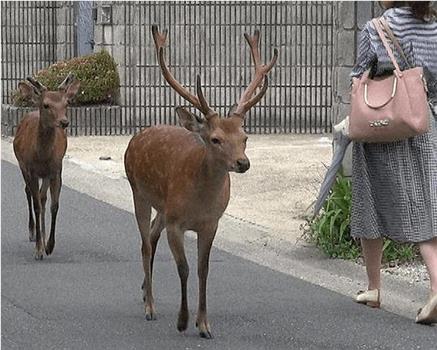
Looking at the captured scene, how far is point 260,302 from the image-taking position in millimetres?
9078

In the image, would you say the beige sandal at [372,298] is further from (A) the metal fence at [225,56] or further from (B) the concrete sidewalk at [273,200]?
(A) the metal fence at [225,56]

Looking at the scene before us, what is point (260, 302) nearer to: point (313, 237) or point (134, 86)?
point (313, 237)

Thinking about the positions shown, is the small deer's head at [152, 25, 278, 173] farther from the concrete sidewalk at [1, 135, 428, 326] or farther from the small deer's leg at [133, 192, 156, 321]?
the concrete sidewalk at [1, 135, 428, 326]

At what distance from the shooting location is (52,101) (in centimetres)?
1103

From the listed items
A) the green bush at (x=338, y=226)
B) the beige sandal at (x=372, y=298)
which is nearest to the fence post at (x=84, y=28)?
the green bush at (x=338, y=226)

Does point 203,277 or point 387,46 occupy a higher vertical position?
point 387,46

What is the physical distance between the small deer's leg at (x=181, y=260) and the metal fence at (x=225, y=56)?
12209mm

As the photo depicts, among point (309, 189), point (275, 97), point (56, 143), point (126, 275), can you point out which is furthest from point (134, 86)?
point (126, 275)

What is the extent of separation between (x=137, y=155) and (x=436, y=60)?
77.6 inches

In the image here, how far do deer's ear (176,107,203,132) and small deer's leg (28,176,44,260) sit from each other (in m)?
3.22

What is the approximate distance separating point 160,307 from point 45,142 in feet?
9.13

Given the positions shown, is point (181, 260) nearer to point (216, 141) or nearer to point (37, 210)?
point (216, 141)

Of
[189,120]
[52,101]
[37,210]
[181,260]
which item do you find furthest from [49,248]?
[189,120]

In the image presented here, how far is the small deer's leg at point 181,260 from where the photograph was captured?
8039 millimetres
